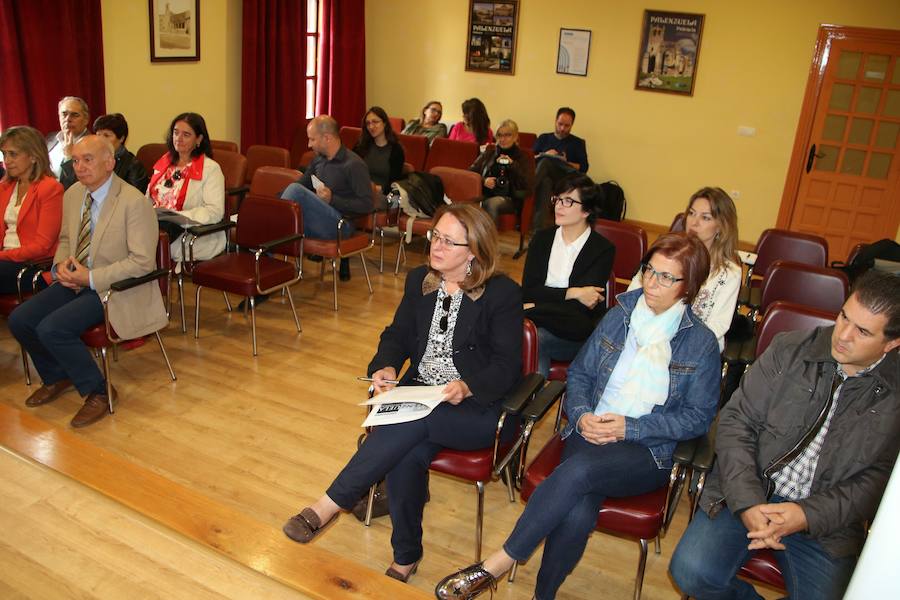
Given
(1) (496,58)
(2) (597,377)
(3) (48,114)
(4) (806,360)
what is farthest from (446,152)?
(4) (806,360)

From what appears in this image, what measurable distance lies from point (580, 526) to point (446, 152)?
5116 millimetres

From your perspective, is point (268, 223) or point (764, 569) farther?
point (268, 223)

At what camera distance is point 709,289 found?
329 cm

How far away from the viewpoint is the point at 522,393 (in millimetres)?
2588

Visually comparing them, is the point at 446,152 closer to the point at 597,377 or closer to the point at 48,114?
the point at 48,114

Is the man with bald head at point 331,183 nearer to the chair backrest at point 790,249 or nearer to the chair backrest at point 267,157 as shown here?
the chair backrest at point 267,157

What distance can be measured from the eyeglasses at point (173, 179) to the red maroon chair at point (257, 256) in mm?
471

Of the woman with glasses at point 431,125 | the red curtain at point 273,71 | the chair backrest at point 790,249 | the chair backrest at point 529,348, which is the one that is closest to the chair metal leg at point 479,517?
the chair backrest at point 529,348

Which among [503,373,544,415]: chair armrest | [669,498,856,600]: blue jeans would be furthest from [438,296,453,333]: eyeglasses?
[669,498,856,600]: blue jeans

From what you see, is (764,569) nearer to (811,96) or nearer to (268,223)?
(268,223)

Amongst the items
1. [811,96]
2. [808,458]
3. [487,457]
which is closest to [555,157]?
[811,96]

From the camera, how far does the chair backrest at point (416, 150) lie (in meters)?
7.20

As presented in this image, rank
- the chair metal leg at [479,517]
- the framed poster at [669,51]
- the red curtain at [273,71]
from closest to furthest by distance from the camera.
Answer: the chair metal leg at [479,517] → the red curtain at [273,71] → the framed poster at [669,51]

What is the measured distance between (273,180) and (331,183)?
407 mm
